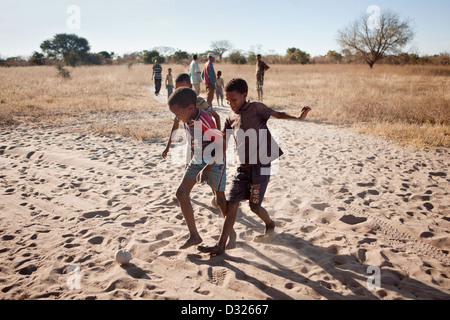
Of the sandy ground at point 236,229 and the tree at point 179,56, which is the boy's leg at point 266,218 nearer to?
the sandy ground at point 236,229

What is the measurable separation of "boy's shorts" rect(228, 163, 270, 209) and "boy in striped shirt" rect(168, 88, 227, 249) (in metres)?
0.16

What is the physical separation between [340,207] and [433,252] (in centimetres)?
115

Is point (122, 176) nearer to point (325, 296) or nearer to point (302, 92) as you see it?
point (325, 296)

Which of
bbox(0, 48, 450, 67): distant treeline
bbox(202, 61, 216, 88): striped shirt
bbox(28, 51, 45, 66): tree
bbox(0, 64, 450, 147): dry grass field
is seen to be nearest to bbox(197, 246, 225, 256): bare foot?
bbox(0, 64, 450, 147): dry grass field

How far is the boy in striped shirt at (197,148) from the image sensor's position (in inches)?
109

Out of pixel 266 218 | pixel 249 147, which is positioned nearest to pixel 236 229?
pixel 266 218

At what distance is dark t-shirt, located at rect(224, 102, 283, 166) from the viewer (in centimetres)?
277

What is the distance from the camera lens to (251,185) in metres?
2.83

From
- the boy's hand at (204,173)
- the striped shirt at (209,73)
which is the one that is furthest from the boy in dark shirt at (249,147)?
the striped shirt at (209,73)

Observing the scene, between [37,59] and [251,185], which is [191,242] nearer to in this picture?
[251,185]

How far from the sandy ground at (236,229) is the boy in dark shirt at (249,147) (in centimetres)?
55

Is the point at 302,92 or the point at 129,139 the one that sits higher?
the point at 302,92

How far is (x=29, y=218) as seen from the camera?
3725 millimetres
